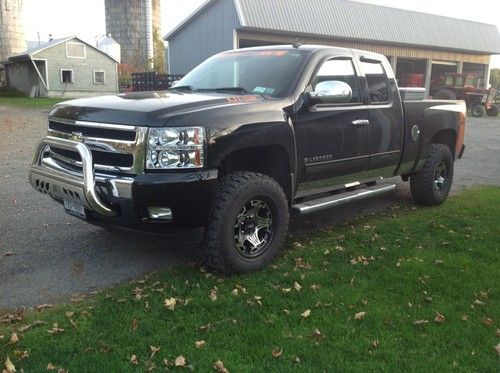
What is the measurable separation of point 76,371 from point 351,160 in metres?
3.51

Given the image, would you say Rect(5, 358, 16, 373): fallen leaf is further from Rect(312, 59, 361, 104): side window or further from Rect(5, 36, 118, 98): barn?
Rect(5, 36, 118, 98): barn

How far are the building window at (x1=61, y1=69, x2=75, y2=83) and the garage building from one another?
440 inches

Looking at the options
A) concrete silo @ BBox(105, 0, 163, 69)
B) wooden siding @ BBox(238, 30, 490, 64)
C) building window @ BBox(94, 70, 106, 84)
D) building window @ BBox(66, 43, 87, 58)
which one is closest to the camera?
wooden siding @ BBox(238, 30, 490, 64)

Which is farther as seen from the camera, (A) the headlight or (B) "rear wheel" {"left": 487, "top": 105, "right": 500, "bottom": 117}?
(B) "rear wheel" {"left": 487, "top": 105, "right": 500, "bottom": 117}

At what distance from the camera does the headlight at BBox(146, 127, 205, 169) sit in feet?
13.0

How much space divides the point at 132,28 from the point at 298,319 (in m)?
71.1

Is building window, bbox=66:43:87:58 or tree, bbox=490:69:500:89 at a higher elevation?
building window, bbox=66:43:87:58

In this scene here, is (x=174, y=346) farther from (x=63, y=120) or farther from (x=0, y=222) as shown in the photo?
(x=0, y=222)

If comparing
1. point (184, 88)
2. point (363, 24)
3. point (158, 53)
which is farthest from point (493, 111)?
point (158, 53)

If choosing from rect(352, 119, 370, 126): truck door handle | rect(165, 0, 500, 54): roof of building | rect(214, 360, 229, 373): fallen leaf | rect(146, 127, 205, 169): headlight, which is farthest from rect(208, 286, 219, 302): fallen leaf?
rect(165, 0, 500, 54): roof of building

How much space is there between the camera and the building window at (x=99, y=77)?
40.1 metres

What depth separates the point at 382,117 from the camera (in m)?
5.91

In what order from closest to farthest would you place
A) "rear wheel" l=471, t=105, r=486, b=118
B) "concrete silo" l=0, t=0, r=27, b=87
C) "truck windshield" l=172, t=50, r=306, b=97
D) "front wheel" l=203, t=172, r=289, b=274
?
"front wheel" l=203, t=172, r=289, b=274 < "truck windshield" l=172, t=50, r=306, b=97 < "rear wheel" l=471, t=105, r=486, b=118 < "concrete silo" l=0, t=0, r=27, b=87

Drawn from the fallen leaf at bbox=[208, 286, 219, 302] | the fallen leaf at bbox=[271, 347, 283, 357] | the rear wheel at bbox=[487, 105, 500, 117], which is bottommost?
the fallen leaf at bbox=[271, 347, 283, 357]
